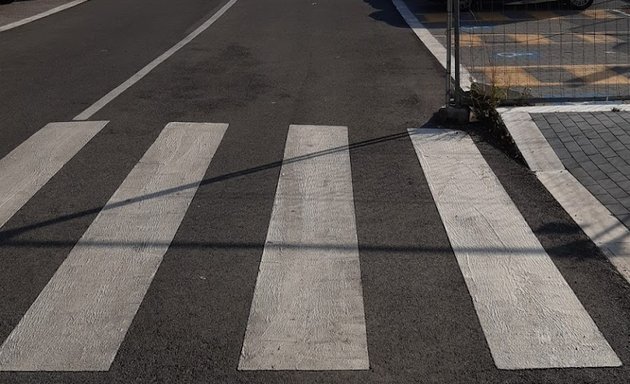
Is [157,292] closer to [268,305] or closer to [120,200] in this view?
[268,305]

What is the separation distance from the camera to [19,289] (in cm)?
582

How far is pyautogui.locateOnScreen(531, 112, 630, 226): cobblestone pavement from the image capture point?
24.8 ft

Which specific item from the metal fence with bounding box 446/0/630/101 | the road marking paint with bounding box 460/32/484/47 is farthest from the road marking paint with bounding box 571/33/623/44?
the road marking paint with bounding box 460/32/484/47

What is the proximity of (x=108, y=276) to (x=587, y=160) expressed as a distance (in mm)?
4622

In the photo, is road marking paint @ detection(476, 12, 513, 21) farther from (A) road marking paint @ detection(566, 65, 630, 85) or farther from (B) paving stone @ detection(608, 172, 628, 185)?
(B) paving stone @ detection(608, 172, 628, 185)

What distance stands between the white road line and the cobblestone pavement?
2.55 ft

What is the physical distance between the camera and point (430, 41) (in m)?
16.0

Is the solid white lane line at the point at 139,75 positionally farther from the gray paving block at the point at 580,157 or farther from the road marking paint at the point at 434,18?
the gray paving block at the point at 580,157

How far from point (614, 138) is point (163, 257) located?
485 cm

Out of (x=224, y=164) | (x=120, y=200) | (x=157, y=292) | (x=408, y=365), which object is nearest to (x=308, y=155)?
(x=224, y=164)

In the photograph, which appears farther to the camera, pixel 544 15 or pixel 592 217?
pixel 544 15

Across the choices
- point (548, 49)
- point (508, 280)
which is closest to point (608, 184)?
point (508, 280)

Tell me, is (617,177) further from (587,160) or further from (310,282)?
(310,282)

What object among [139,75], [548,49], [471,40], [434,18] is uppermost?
[139,75]
